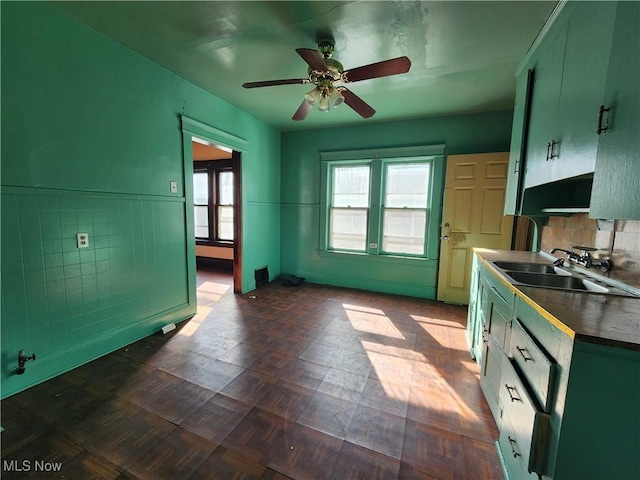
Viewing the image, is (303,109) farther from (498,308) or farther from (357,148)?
(498,308)

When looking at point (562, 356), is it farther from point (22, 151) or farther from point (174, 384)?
point (22, 151)

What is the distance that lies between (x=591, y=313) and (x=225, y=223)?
5.61 meters

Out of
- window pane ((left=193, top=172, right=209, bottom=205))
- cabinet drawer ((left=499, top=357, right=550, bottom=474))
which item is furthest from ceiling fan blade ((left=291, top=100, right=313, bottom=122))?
window pane ((left=193, top=172, right=209, bottom=205))

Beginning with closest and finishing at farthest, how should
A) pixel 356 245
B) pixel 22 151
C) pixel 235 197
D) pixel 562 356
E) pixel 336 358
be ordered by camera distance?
pixel 562 356
pixel 22 151
pixel 336 358
pixel 235 197
pixel 356 245

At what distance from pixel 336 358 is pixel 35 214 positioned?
250 centimetres

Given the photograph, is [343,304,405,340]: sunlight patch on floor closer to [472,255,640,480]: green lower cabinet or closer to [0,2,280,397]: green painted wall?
[472,255,640,480]: green lower cabinet

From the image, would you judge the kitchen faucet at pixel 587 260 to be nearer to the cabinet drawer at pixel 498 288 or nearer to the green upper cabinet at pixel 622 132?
the cabinet drawer at pixel 498 288

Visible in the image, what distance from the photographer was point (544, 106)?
1917 millimetres

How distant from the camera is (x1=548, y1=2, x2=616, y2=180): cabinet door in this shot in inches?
48.9

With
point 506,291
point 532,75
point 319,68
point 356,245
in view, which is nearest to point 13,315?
point 319,68

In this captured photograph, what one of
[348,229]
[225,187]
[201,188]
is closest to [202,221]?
[201,188]

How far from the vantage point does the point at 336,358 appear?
7.59ft

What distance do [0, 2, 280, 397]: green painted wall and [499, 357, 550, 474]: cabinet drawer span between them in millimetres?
2944

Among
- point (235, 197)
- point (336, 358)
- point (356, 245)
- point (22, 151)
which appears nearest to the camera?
point (22, 151)
